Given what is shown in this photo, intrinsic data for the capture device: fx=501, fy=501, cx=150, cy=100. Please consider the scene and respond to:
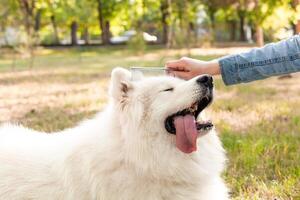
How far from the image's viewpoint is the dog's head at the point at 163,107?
3.03 m

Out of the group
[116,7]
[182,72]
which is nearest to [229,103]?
[182,72]

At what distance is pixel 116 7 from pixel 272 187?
39.4m

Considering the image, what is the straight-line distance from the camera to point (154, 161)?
3004mm

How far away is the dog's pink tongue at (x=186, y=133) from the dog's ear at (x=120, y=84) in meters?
0.38

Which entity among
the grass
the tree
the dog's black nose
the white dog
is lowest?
the grass

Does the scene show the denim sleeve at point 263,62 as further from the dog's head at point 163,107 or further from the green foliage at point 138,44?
the green foliage at point 138,44

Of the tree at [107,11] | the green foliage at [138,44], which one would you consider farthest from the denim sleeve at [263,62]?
the tree at [107,11]

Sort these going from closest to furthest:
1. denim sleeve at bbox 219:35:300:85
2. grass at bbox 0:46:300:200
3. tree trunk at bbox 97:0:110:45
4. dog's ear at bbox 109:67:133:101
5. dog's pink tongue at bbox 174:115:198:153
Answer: dog's pink tongue at bbox 174:115:198:153 → dog's ear at bbox 109:67:133:101 → denim sleeve at bbox 219:35:300:85 → grass at bbox 0:46:300:200 → tree trunk at bbox 97:0:110:45

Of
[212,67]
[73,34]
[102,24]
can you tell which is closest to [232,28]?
[102,24]

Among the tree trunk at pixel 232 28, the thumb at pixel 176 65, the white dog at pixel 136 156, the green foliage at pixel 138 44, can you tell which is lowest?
the white dog at pixel 136 156

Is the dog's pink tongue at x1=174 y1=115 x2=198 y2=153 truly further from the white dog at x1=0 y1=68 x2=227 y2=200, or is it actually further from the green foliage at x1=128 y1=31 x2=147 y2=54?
the green foliage at x1=128 y1=31 x2=147 y2=54

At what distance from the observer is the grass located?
4.30 m

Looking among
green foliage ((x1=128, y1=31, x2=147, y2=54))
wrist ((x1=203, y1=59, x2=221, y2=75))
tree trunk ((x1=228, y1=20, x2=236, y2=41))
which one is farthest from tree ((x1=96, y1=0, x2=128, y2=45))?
wrist ((x1=203, y1=59, x2=221, y2=75))

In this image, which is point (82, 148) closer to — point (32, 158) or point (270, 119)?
point (32, 158)
